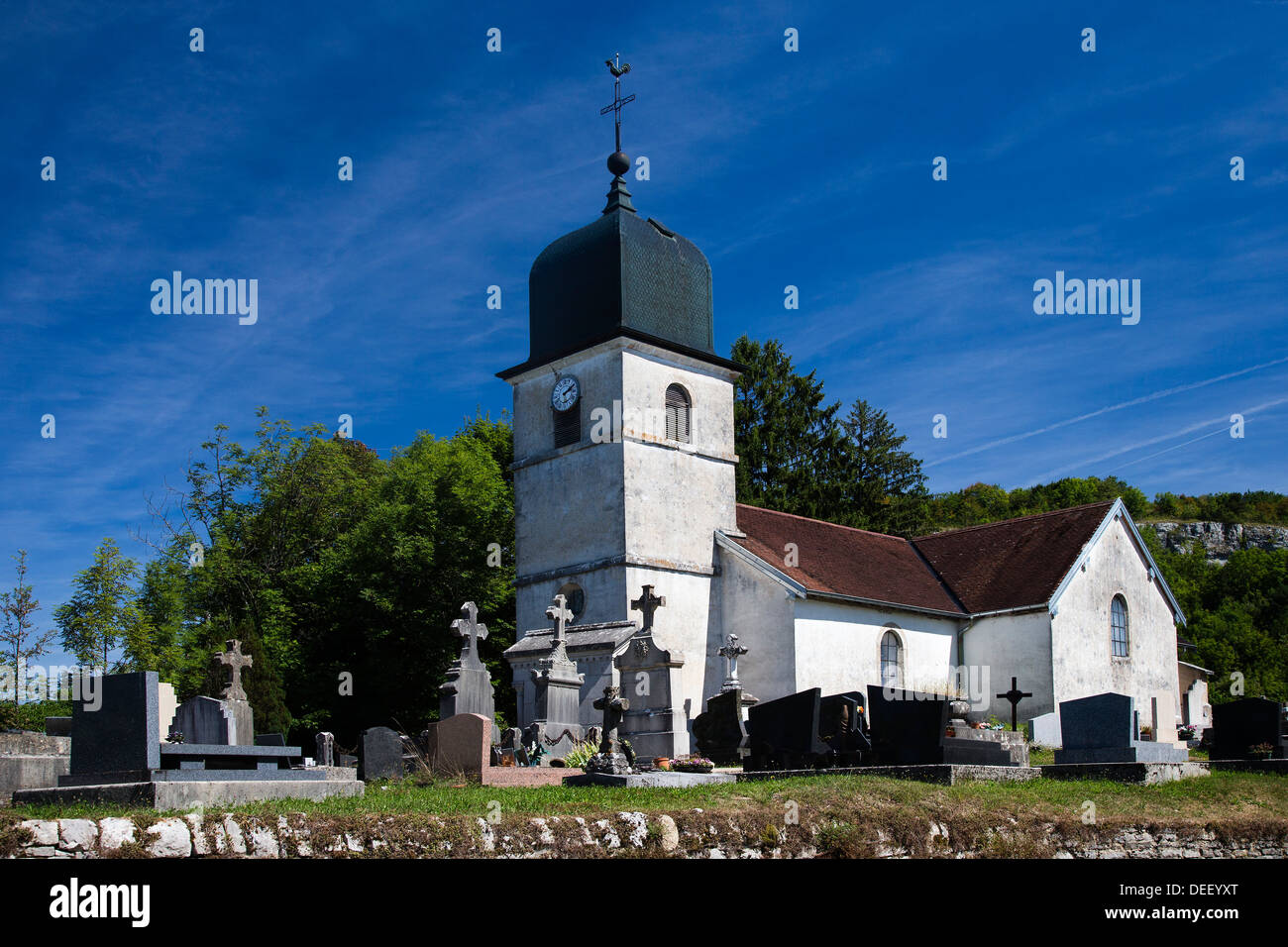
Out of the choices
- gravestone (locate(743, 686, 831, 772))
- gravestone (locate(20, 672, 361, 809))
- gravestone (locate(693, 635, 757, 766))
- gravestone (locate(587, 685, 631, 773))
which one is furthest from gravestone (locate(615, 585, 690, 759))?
gravestone (locate(20, 672, 361, 809))

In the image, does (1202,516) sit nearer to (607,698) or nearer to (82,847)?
(607,698)

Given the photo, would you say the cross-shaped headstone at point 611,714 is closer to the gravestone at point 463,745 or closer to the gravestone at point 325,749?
the gravestone at point 463,745

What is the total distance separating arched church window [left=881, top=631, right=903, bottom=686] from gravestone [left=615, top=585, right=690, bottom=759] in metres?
9.45

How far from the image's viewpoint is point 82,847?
838 centimetres

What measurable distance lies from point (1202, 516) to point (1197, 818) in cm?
9523

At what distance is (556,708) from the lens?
22734mm

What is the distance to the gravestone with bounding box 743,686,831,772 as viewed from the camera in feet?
59.3

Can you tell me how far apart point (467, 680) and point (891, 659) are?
13630 millimetres

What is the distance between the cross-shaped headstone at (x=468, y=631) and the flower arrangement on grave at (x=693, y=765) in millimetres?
4291

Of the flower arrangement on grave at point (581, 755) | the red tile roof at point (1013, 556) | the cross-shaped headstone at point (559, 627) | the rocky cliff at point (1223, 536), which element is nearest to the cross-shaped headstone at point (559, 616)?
the cross-shaped headstone at point (559, 627)

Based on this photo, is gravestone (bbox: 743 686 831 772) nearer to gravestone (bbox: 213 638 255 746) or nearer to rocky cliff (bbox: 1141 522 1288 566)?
gravestone (bbox: 213 638 255 746)

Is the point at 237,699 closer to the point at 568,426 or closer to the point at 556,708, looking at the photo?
the point at 556,708
